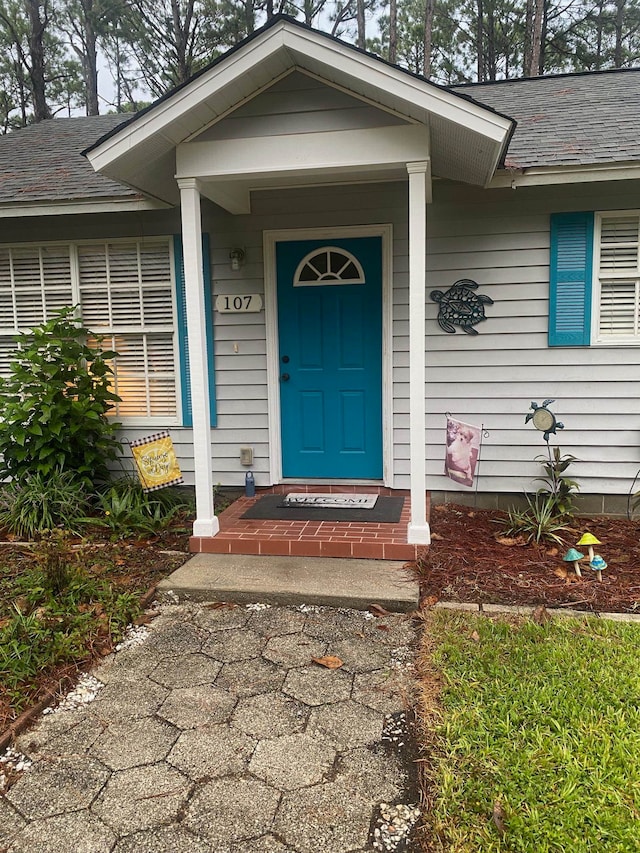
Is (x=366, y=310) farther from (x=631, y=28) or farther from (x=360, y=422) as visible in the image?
(x=631, y=28)

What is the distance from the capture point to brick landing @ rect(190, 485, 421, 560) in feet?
12.5

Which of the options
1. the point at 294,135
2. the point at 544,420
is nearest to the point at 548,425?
the point at 544,420

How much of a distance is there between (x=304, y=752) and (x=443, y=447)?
308 centimetres

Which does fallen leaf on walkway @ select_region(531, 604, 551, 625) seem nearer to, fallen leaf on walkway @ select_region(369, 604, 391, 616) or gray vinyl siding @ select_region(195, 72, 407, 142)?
fallen leaf on walkway @ select_region(369, 604, 391, 616)

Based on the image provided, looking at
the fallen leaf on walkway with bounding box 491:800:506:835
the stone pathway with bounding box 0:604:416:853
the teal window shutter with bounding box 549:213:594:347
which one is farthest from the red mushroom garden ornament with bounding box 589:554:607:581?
the fallen leaf on walkway with bounding box 491:800:506:835

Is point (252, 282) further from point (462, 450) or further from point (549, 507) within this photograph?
point (549, 507)

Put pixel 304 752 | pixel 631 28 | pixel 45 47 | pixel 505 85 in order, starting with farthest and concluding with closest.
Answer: pixel 45 47, pixel 631 28, pixel 505 85, pixel 304 752

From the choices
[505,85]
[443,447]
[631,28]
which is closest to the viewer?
[443,447]

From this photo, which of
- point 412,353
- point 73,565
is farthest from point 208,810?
point 412,353

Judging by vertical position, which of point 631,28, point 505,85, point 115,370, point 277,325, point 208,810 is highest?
point 631,28

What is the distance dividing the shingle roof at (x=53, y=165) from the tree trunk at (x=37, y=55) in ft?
34.4

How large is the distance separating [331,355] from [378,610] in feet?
7.81

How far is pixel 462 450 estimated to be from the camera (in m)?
4.45

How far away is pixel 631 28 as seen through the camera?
1396 centimetres
